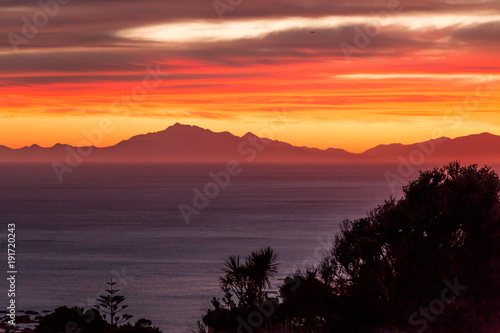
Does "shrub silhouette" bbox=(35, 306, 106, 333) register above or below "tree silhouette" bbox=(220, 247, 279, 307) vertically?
below

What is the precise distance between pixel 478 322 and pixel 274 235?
86.9m

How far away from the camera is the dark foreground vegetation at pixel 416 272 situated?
20.8 m

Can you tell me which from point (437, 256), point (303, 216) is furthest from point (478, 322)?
point (303, 216)

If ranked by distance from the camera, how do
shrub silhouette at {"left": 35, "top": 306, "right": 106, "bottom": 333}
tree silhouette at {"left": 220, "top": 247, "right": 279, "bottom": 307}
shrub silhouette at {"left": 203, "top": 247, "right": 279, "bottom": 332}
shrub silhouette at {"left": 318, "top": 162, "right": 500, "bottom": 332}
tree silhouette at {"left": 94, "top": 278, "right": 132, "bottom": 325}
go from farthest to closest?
tree silhouette at {"left": 94, "top": 278, "right": 132, "bottom": 325}, shrub silhouette at {"left": 35, "top": 306, "right": 106, "bottom": 333}, tree silhouette at {"left": 220, "top": 247, "right": 279, "bottom": 307}, shrub silhouette at {"left": 203, "top": 247, "right": 279, "bottom": 332}, shrub silhouette at {"left": 318, "top": 162, "right": 500, "bottom": 332}

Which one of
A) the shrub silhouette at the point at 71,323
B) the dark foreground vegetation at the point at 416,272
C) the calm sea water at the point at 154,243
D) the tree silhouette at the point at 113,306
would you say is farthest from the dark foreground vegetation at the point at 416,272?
the calm sea water at the point at 154,243

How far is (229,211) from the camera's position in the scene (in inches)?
5817

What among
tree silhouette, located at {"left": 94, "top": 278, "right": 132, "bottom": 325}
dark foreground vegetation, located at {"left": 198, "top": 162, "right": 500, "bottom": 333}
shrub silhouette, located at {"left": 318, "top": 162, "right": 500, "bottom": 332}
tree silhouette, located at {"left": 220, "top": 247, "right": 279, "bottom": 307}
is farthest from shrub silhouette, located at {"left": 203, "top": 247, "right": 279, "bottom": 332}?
tree silhouette, located at {"left": 94, "top": 278, "right": 132, "bottom": 325}

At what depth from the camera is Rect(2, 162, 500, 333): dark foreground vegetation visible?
20.8 m

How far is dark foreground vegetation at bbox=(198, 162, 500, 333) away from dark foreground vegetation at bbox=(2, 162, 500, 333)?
0.11ft

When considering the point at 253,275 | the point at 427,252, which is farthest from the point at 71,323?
the point at 427,252

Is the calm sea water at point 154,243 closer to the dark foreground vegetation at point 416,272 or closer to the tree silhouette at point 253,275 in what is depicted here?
the tree silhouette at point 253,275

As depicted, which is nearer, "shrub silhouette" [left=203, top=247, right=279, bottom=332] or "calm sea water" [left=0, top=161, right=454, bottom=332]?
"shrub silhouette" [left=203, top=247, right=279, bottom=332]

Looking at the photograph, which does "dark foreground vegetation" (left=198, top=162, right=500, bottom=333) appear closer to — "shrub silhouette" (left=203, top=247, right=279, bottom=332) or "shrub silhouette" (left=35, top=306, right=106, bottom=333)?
"shrub silhouette" (left=203, top=247, right=279, bottom=332)

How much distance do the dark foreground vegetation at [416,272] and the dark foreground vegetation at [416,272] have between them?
0.03m
